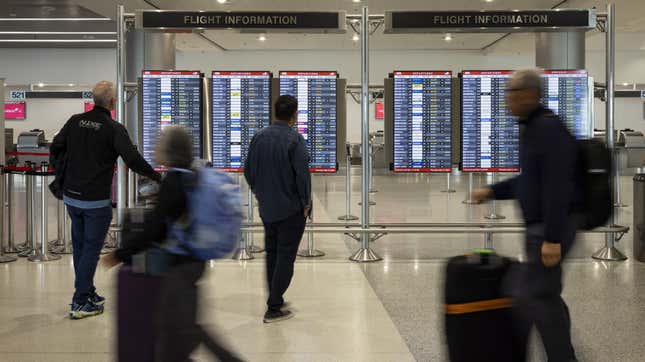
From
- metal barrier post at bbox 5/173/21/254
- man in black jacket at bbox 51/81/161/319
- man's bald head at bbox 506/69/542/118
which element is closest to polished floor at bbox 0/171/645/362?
man in black jacket at bbox 51/81/161/319

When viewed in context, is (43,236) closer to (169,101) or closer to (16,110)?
(169,101)

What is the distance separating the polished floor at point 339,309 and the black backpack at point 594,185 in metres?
1.29

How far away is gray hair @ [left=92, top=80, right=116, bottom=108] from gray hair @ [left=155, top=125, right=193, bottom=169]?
6.85ft

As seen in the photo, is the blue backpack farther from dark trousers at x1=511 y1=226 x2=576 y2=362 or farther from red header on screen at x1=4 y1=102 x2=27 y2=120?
red header on screen at x1=4 y1=102 x2=27 y2=120

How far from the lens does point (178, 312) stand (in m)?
2.85

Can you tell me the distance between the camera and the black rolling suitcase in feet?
8.65

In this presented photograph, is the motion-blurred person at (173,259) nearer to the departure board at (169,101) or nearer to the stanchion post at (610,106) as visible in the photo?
the departure board at (169,101)

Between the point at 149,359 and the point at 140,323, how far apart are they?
16 cm

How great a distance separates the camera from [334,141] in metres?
7.41

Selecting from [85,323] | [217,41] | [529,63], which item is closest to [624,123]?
[529,63]

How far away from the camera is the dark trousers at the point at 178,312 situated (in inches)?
112

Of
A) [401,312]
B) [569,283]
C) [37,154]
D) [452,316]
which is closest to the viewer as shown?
[452,316]

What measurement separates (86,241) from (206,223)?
2.33m

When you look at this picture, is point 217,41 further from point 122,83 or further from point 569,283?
point 569,283
